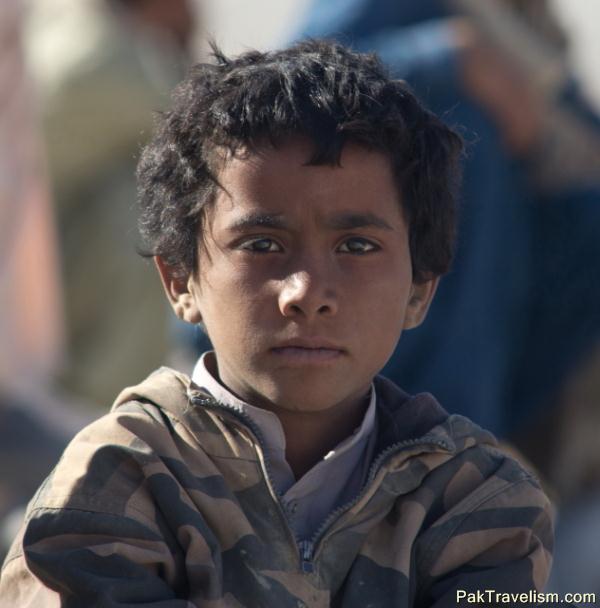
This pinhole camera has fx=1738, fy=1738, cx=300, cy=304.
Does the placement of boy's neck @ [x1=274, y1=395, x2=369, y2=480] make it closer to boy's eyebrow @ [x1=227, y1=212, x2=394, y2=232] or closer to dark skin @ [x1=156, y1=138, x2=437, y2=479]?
dark skin @ [x1=156, y1=138, x2=437, y2=479]

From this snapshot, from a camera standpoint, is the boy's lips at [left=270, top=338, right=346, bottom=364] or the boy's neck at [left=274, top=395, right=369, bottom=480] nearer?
the boy's lips at [left=270, top=338, right=346, bottom=364]

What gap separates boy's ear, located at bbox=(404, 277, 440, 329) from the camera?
9.32 ft

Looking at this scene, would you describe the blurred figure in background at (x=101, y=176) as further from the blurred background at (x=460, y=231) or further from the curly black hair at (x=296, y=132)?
the curly black hair at (x=296, y=132)

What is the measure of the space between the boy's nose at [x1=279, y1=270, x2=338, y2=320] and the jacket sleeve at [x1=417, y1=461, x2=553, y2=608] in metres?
0.37

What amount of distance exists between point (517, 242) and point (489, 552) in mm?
3130

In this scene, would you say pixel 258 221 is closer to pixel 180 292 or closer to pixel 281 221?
pixel 281 221

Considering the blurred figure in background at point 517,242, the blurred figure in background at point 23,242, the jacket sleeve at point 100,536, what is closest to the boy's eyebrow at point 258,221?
the jacket sleeve at point 100,536

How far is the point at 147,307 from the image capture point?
22.4ft

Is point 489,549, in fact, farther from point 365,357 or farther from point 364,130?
point 364,130

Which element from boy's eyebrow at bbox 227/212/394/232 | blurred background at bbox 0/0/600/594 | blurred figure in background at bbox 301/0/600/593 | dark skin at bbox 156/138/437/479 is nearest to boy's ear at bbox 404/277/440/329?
dark skin at bbox 156/138/437/479

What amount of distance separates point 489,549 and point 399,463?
189mm

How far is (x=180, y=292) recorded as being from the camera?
112 inches

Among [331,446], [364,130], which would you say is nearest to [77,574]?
[331,446]

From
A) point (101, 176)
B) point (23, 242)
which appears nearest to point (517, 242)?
point (101, 176)
